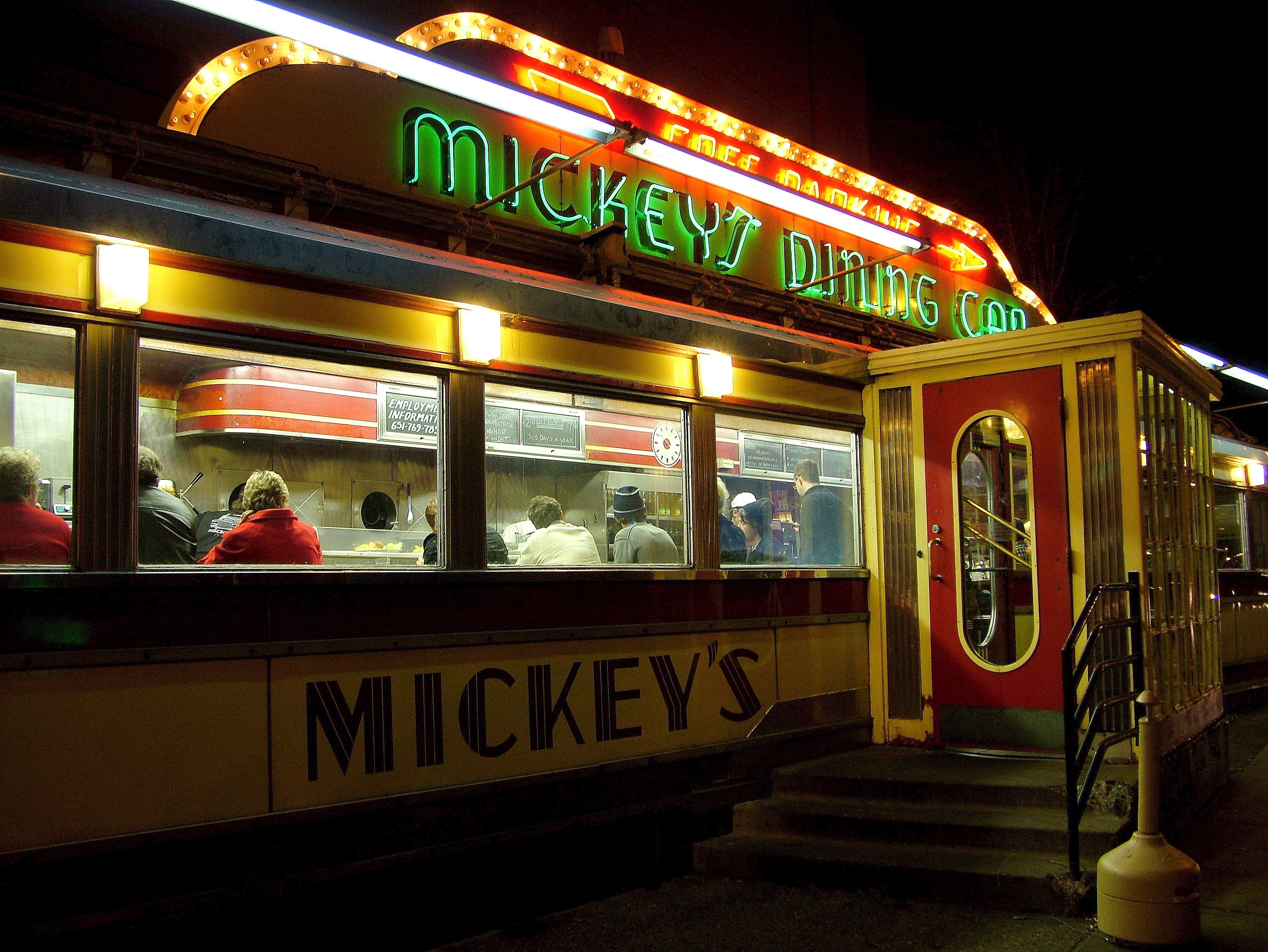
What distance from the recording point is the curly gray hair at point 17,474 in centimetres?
329

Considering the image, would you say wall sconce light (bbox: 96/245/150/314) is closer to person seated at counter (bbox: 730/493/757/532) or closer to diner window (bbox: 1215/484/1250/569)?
person seated at counter (bbox: 730/493/757/532)

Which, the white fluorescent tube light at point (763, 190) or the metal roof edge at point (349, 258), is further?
the white fluorescent tube light at point (763, 190)

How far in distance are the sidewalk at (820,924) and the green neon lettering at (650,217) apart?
3.83m

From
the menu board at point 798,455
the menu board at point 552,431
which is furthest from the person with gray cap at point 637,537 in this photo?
the menu board at point 798,455

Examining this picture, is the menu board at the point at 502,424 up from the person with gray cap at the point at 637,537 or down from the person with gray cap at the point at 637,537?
up

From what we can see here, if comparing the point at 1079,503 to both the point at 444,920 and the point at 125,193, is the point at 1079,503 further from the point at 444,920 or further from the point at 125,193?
the point at 125,193

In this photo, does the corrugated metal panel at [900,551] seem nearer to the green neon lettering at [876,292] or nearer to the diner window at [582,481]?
the diner window at [582,481]

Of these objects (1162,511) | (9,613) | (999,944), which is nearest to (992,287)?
(1162,511)

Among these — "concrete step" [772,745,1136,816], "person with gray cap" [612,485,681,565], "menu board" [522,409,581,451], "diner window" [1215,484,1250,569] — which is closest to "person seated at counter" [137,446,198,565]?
"menu board" [522,409,581,451]

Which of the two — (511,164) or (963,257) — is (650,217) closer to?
(511,164)

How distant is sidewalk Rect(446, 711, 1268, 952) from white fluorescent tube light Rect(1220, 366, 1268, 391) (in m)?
5.18

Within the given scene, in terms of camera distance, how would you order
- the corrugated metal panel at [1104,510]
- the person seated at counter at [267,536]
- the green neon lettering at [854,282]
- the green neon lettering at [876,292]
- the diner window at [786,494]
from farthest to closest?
1. the green neon lettering at [876,292]
2. the green neon lettering at [854,282]
3. the diner window at [786,494]
4. the corrugated metal panel at [1104,510]
5. the person seated at counter at [267,536]

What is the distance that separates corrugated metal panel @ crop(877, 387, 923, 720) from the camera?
5.81m

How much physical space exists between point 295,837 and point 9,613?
1.25 meters
